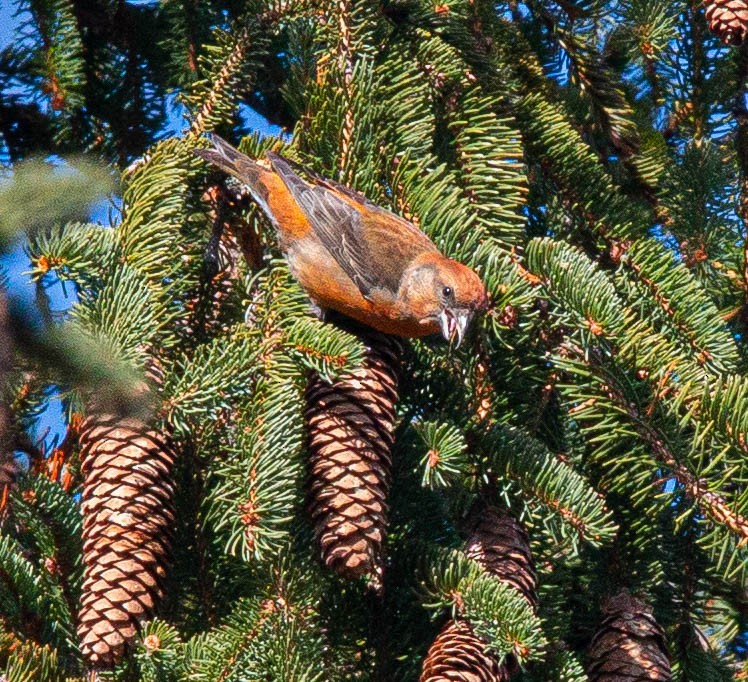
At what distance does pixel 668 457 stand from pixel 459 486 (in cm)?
46

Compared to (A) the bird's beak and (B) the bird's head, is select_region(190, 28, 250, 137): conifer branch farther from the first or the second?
(A) the bird's beak

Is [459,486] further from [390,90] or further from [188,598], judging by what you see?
[390,90]

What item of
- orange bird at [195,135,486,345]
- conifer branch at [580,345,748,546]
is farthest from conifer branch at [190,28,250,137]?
conifer branch at [580,345,748,546]

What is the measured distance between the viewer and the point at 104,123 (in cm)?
318

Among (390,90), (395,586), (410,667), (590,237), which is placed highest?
(390,90)

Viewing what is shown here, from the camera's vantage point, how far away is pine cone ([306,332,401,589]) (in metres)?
2.15

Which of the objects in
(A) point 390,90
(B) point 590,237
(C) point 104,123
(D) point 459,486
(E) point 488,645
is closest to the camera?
(E) point 488,645

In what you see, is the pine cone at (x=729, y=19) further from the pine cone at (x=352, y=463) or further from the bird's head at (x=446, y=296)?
the pine cone at (x=352, y=463)

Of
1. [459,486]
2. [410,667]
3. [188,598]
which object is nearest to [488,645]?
[410,667]

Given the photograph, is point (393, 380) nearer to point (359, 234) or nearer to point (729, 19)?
point (359, 234)

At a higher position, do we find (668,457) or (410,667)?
(668,457)

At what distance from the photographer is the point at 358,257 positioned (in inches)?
122

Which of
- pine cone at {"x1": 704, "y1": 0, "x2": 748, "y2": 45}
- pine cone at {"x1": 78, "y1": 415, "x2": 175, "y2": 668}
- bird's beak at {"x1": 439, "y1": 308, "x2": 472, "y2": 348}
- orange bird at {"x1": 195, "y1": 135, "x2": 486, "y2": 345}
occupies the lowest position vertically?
pine cone at {"x1": 78, "y1": 415, "x2": 175, "y2": 668}

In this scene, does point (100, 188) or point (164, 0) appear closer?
point (100, 188)
